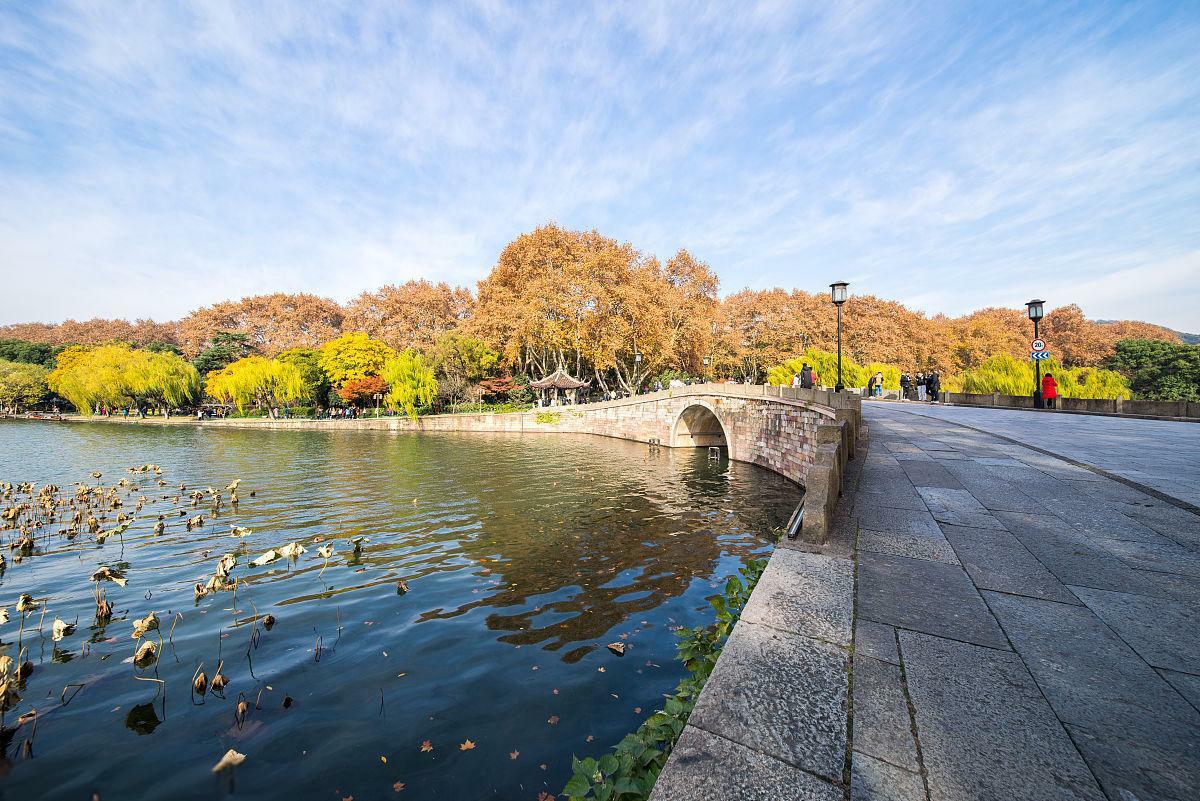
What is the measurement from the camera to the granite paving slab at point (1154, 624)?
114 inches

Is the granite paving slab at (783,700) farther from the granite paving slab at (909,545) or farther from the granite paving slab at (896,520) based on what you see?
the granite paving slab at (896,520)

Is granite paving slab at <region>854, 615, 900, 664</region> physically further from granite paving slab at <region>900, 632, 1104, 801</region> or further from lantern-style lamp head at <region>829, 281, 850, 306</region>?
A: lantern-style lamp head at <region>829, 281, 850, 306</region>

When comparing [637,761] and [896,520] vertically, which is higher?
[896,520]

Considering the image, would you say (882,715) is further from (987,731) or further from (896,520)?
(896,520)

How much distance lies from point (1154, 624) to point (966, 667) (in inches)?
64.0

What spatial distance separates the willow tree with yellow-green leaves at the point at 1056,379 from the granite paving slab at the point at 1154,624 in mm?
28927

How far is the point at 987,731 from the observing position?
233 cm

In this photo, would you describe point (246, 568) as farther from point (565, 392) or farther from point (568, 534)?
point (565, 392)

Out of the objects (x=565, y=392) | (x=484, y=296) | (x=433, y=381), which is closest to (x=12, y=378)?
(x=433, y=381)

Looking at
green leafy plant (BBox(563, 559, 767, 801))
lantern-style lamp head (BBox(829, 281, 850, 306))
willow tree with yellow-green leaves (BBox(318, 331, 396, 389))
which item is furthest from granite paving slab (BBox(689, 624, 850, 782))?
willow tree with yellow-green leaves (BBox(318, 331, 396, 389))

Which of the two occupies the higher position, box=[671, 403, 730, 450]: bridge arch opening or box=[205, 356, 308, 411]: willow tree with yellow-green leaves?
box=[205, 356, 308, 411]: willow tree with yellow-green leaves

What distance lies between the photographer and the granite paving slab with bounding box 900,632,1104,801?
6.55 feet

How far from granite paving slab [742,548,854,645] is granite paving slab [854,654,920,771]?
1.06ft

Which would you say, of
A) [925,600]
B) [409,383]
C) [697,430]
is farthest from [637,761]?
[409,383]
